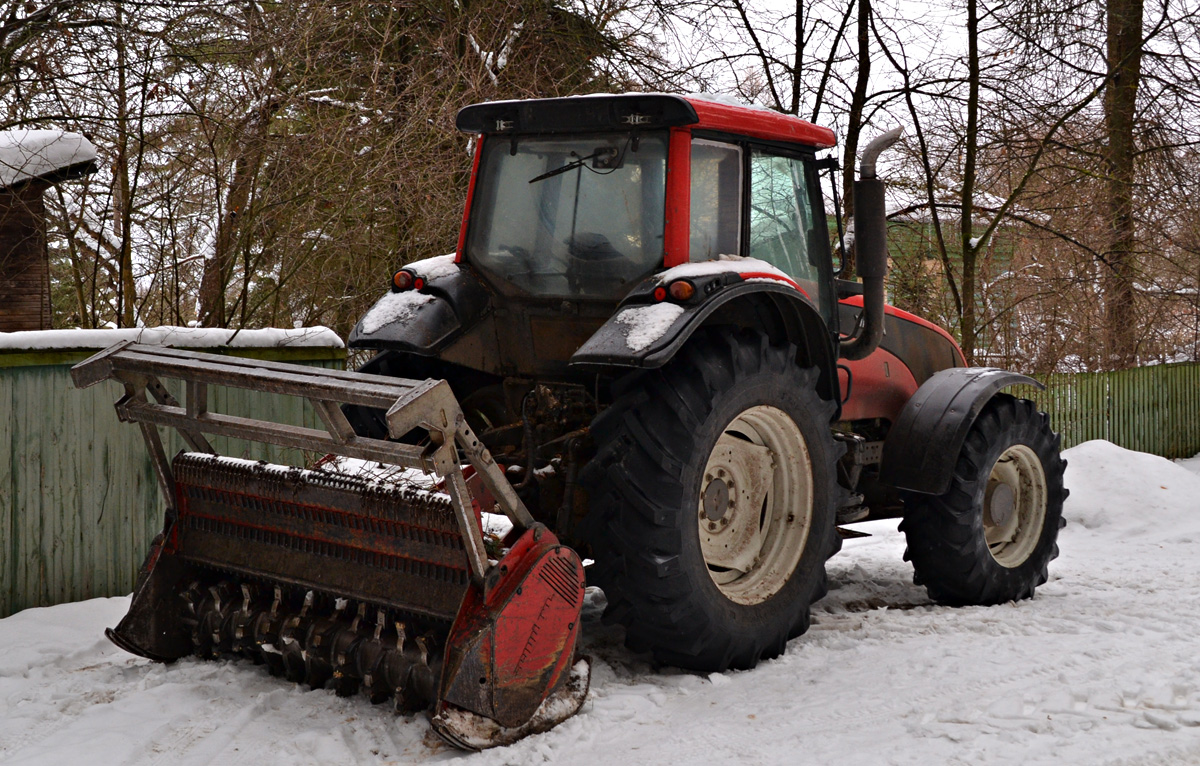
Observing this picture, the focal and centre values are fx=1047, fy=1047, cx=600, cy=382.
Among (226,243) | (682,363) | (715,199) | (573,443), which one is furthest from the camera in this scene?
(226,243)

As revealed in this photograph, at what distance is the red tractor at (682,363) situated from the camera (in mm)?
3621

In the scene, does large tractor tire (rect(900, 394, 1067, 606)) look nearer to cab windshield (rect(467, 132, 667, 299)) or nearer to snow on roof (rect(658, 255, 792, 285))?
snow on roof (rect(658, 255, 792, 285))

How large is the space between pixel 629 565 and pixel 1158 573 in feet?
12.5

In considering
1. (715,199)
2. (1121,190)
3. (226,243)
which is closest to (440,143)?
(226,243)

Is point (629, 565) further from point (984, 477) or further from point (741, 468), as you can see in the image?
point (984, 477)

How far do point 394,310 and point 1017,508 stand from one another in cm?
335

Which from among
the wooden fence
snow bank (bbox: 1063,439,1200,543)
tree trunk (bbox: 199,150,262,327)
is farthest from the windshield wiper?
snow bank (bbox: 1063,439,1200,543)

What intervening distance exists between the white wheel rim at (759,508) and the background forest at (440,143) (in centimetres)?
286

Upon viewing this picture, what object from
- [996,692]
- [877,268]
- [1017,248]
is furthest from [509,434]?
[1017,248]

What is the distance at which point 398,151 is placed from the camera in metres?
7.38

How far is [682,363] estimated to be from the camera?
3717mm

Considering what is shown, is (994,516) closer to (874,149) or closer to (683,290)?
(874,149)

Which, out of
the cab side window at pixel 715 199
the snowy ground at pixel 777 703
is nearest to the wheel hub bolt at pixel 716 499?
the snowy ground at pixel 777 703

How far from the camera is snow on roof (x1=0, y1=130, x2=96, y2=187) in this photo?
5527 mm
